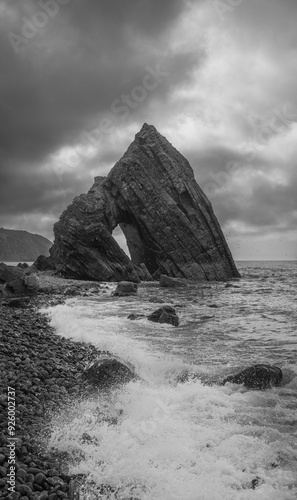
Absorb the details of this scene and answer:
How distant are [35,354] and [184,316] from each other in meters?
12.7

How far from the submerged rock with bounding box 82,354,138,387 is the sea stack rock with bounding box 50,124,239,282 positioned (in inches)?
1748

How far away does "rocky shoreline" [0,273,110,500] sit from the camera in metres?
4.98

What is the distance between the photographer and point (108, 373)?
912 cm

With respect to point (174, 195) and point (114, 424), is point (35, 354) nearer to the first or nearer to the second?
point (114, 424)

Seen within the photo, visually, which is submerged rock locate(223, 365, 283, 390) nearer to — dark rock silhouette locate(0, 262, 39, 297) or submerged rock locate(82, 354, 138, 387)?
submerged rock locate(82, 354, 138, 387)

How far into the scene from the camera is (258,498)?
486 centimetres

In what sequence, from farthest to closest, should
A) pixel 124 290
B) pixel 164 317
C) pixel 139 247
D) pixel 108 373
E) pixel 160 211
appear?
pixel 139 247 < pixel 160 211 < pixel 124 290 < pixel 164 317 < pixel 108 373

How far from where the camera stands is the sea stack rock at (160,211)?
5678 cm

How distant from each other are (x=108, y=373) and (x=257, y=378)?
13.5 ft

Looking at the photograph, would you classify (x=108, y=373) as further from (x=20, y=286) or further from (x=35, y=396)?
(x=20, y=286)

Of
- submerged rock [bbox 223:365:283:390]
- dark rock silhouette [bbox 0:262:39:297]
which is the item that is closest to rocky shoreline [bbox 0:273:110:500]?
submerged rock [bbox 223:365:283:390]

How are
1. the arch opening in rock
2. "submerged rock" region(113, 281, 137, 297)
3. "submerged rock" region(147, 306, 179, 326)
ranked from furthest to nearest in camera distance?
the arch opening in rock
"submerged rock" region(113, 281, 137, 297)
"submerged rock" region(147, 306, 179, 326)

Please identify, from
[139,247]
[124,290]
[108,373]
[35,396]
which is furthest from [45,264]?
[35,396]

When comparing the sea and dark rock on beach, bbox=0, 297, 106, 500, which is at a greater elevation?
dark rock on beach, bbox=0, 297, 106, 500
